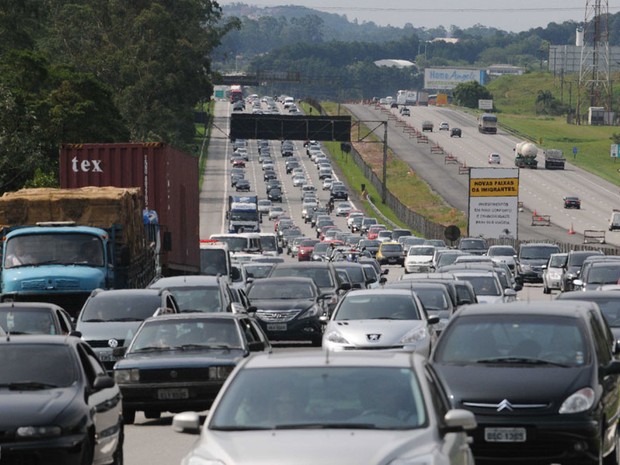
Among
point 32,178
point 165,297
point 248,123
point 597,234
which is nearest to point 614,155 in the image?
point 248,123

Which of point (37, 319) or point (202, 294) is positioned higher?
point (37, 319)

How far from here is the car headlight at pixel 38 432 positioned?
12047mm

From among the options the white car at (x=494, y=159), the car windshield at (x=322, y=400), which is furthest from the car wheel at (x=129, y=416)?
the white car at (x=494, y=159)

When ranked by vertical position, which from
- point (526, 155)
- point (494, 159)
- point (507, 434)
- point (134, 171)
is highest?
point (507, 434)

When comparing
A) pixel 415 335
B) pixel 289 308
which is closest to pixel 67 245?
pixel 289 308

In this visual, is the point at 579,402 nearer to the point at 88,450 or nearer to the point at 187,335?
the point at 88,450

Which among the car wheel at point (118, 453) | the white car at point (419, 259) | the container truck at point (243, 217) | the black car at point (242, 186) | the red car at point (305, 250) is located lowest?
the black car at point (242, 186)

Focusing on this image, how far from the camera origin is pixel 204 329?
64.9 ft

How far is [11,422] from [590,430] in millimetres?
4569

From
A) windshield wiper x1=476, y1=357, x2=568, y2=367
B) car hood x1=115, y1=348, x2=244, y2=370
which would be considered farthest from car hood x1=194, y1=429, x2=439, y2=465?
car hood x1=115, y1=348, x2=244, y2=370

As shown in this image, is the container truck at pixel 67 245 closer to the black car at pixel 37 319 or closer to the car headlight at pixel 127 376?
the black car at pixel 37 319

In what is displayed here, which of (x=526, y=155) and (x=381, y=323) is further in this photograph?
(x=526, y=155)

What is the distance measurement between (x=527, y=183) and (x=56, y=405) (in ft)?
419

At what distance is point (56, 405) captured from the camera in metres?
12.4
